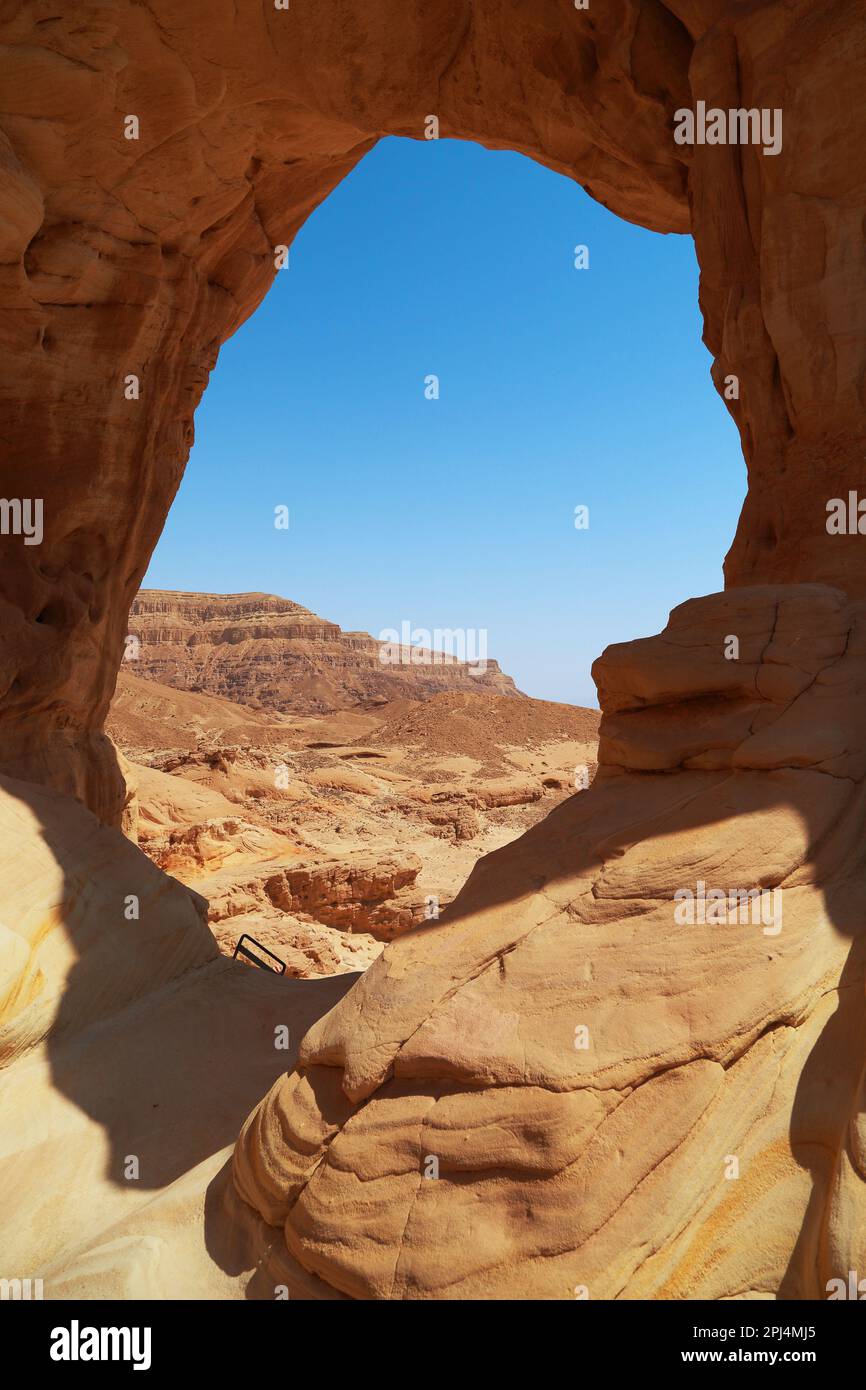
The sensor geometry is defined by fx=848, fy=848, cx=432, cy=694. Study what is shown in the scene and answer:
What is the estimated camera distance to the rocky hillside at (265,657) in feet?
203

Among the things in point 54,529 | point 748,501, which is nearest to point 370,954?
point 54,529

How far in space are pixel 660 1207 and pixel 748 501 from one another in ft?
14.1

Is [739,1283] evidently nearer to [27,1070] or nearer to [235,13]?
[27,1070]

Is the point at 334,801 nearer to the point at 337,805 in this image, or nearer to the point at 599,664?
the point at 337,805

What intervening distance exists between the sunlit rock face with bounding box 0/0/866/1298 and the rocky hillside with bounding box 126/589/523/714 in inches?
1785

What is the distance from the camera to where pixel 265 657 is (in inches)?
2589

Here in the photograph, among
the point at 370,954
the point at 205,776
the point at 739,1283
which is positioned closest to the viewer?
the point at 739,1283

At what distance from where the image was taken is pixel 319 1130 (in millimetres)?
3238

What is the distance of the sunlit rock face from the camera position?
8.95 feet

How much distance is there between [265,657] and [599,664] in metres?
63.1

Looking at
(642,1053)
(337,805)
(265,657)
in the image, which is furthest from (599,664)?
(265,657)

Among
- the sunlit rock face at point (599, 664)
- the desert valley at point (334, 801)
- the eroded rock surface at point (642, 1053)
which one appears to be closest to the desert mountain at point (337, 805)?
the desert valley at point (334, 801)

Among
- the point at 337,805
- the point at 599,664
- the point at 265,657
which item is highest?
the point at 265,657

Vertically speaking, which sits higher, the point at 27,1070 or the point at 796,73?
the point at 796,73
